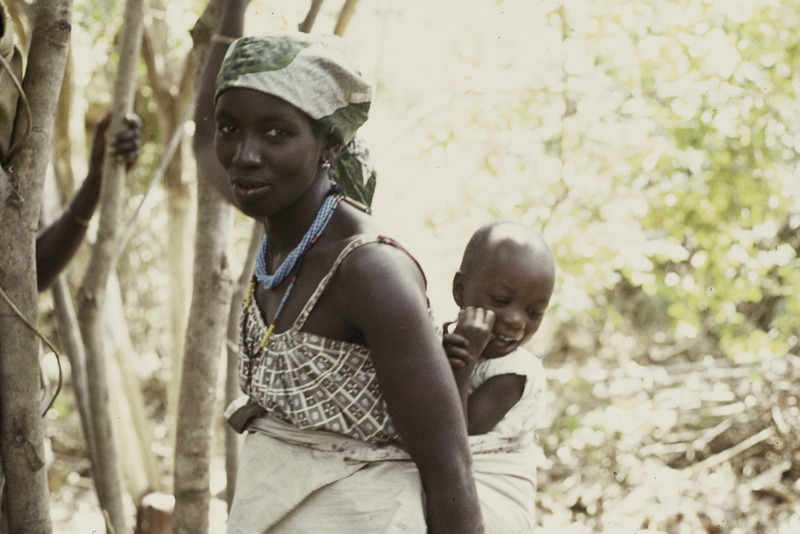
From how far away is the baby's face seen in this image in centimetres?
203

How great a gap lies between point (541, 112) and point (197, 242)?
273cm

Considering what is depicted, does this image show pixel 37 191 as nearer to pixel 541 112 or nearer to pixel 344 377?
pixel 344 377

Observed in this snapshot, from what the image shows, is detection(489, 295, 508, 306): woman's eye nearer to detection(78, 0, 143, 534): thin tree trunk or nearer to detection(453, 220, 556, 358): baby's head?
detection(453, 220, 556, 358): baby's head

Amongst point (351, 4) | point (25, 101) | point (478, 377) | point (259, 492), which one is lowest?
point (259, 492)

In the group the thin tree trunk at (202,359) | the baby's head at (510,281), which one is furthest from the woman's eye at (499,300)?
the thin tree trunk at (202,359)

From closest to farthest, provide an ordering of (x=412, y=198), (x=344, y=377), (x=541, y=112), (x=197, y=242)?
1. (x=344, y=377)
2. (x=197, y=242)
3. (x=541, y=112)
4. (x=412, y=198)

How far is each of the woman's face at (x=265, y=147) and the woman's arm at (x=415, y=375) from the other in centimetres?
19

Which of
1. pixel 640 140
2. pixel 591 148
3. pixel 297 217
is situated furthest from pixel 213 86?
pixel 591 148

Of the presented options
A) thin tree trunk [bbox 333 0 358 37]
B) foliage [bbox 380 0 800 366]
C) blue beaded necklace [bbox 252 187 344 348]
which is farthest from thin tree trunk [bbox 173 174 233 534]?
foliage [bbox 380 0 800 366]

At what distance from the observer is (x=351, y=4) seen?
113 inches

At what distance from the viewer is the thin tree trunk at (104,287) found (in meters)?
2.54

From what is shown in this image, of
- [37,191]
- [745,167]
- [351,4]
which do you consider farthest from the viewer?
[745,167]

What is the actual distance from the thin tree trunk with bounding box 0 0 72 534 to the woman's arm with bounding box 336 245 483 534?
61 centimetres

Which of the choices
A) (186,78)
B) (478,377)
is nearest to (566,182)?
(186,78)
